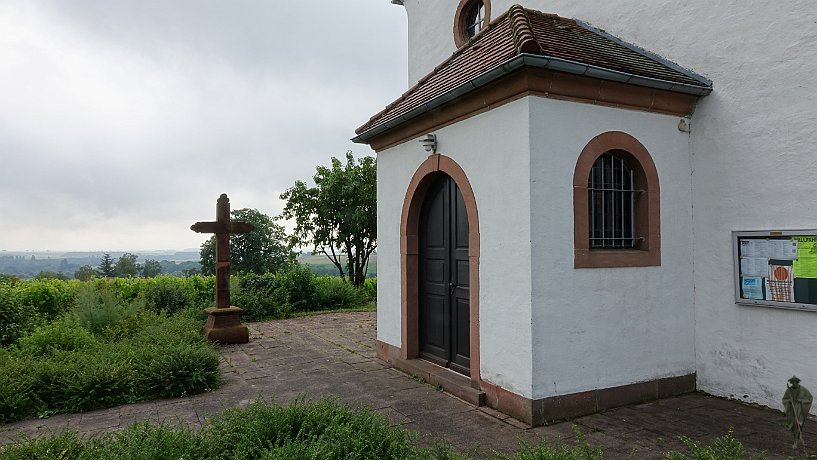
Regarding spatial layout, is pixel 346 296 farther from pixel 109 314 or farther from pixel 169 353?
pixel 169 353

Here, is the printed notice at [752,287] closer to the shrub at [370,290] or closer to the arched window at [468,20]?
the arched window at [468,20]

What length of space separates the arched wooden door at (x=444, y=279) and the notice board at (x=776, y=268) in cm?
301

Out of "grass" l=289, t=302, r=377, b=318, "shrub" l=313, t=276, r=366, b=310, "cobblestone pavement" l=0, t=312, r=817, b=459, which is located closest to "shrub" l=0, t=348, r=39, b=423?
"cobblestone pavement" l=0, t=312, r=817, b=459

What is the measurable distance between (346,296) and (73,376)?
33.2ft

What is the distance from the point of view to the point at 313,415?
4.34m

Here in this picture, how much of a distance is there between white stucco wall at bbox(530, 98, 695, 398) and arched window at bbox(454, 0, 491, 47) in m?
4.85

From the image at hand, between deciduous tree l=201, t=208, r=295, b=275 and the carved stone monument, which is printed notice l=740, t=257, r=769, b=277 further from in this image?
deciduous tree l=201, t=208, r=295, b=275

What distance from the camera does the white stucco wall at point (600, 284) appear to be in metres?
5.14

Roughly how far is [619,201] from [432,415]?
3.17 meters

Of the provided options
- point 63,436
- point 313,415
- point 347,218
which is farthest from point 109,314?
point 347,218

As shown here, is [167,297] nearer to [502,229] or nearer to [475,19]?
[475,19]

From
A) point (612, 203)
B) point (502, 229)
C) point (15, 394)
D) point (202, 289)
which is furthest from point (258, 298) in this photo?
point (612, 203)

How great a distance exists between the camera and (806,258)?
515 centimetres

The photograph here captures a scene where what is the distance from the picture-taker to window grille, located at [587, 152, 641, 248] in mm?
5754
